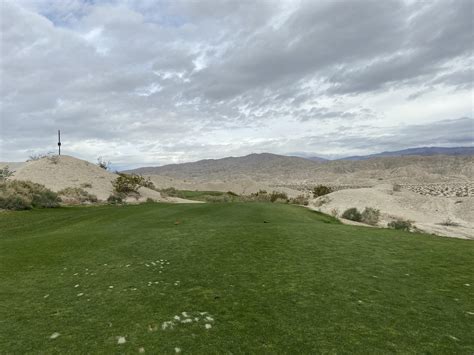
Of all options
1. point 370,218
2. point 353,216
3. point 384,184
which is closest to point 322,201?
point 353,216

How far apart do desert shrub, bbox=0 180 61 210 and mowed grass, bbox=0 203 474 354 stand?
10734mm

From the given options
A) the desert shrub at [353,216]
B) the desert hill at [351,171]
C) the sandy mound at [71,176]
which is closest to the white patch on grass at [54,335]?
the desert shrub at [353,216]

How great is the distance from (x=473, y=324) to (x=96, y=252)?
9.03 metres

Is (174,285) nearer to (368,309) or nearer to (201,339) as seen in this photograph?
(201,339)

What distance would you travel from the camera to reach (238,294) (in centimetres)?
606

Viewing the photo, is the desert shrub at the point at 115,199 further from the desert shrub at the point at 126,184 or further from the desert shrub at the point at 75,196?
the desert shrub at the point at 75,196

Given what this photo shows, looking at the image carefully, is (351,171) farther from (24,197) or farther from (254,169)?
(24,197)

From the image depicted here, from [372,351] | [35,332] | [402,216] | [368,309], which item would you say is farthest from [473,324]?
[402,216]

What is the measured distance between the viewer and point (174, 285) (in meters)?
6.63

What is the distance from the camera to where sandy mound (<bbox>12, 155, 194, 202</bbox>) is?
41.3m

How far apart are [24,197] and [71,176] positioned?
84.6 ft

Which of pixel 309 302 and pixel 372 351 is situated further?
pixel 309 302

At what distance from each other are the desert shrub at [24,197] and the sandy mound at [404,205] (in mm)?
24587

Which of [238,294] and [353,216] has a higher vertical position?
[238,294]
